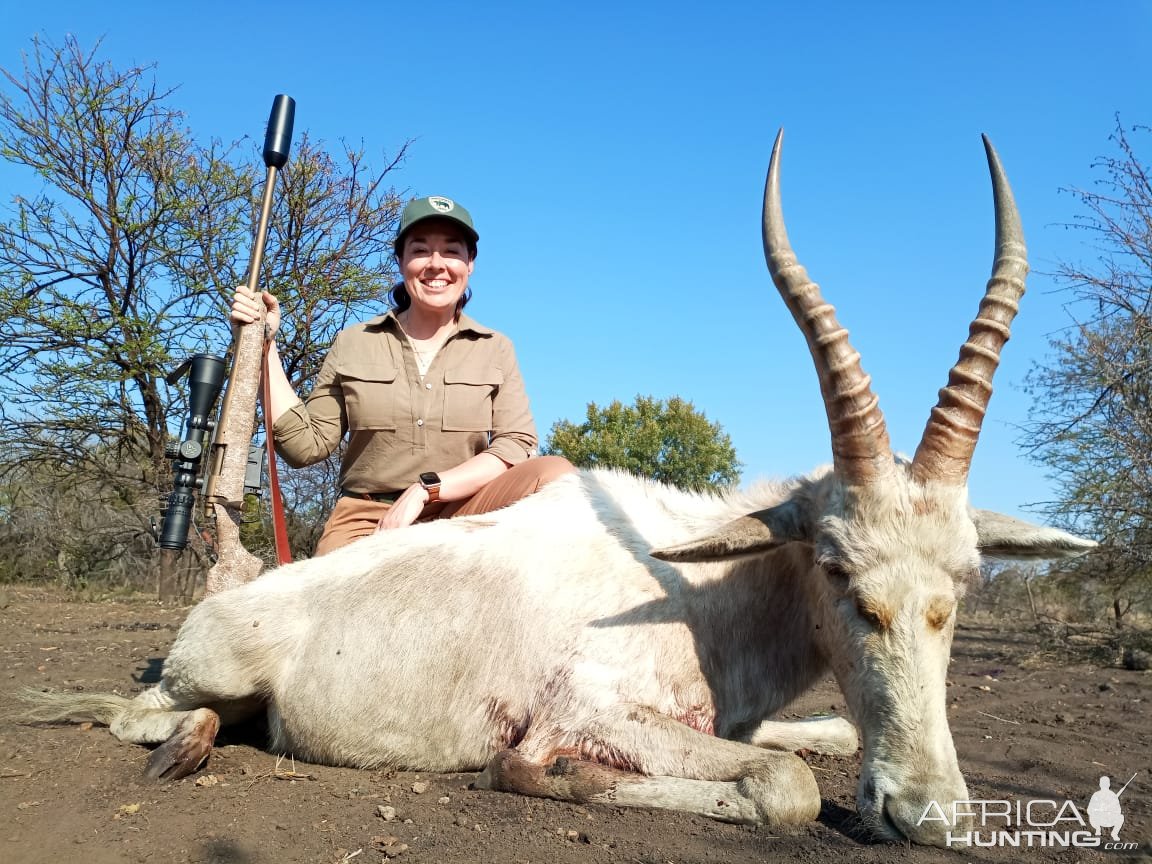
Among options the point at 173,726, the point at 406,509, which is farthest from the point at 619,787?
the point at 173,726

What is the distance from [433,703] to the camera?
3873 mm

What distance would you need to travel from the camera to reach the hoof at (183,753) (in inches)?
146

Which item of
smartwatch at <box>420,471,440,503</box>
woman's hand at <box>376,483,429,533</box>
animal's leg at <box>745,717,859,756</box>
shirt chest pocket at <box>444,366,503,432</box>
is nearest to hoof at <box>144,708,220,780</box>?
woman's hand at <box>376,483,429,533</box>

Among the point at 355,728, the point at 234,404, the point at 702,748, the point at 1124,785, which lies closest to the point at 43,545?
the point at 234,404

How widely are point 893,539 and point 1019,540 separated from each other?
2.76ft

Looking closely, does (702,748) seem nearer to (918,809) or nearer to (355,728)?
(918,809)

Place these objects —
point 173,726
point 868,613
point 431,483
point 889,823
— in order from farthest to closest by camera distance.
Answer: point 431,483 → point 173,726 → point 868,613 → point 889,823

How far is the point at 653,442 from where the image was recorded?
3288 centimetres

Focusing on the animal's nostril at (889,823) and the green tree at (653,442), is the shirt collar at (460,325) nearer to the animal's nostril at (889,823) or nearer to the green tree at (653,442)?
the animal's nostril at (889,823)

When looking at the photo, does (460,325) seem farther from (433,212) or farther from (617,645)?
(617,645)

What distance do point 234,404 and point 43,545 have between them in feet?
39.4

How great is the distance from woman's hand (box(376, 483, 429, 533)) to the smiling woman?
0.17 metres

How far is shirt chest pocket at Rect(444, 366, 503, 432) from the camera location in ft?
17.6

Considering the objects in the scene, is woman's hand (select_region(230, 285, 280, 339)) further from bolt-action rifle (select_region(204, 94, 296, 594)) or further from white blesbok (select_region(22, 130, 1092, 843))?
white blesbok (select_region(22, 130, 1092, 843))
